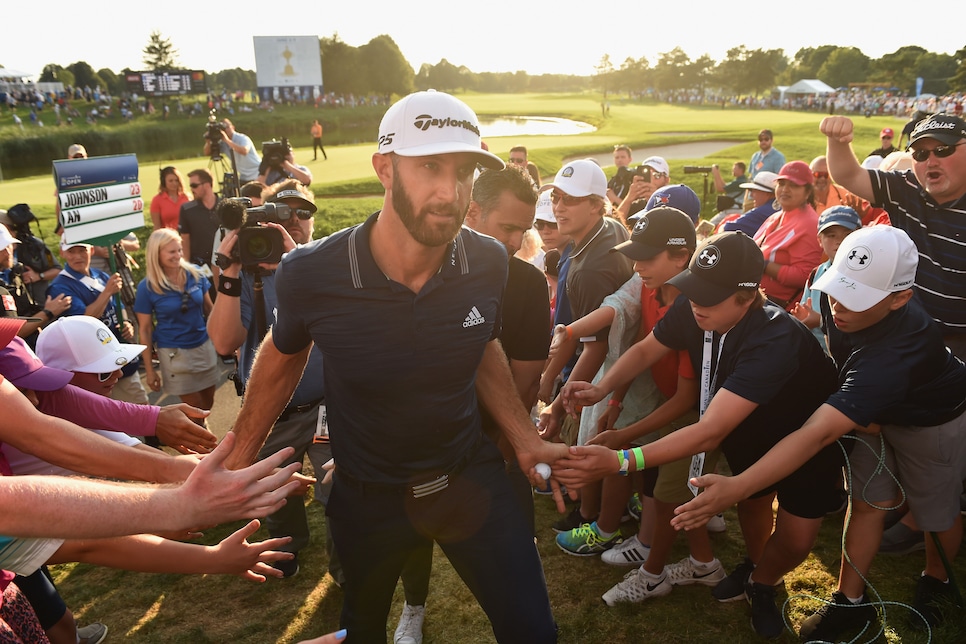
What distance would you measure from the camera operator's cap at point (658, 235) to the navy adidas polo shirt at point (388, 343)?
1247 millimetres

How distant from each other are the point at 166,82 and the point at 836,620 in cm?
6591

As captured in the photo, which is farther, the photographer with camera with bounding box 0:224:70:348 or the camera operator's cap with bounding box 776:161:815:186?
the camera operator's cap with bounding box 776:161:815:186

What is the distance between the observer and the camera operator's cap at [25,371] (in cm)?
265

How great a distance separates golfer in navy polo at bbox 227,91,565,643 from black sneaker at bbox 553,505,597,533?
2.06 metres

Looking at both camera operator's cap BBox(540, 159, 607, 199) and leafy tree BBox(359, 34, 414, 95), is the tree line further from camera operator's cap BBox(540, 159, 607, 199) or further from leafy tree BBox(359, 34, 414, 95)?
camera operator's cap BBox(540, 159, 607, 199)

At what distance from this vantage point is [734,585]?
12.3 feet

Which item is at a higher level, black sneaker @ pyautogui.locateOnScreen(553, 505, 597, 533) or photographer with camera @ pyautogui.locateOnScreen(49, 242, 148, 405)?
photographer with camera @ pyautogui.locateOnScreen(49, 242, 148, 405)

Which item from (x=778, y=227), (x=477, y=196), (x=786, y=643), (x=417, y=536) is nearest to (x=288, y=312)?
(x=417, y=536)

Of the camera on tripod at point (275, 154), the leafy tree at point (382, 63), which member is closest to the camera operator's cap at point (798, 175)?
the camera on tripod at point (275, 154)

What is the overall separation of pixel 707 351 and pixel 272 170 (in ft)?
26.1

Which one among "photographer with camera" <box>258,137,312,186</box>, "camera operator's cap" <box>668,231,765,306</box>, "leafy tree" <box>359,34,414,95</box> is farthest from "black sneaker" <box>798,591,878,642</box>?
"leafy tree" <box>359,34,414,95</box>

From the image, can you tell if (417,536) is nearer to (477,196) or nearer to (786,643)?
(477,196)

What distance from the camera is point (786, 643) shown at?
11.3ft

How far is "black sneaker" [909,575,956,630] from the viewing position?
346cm
